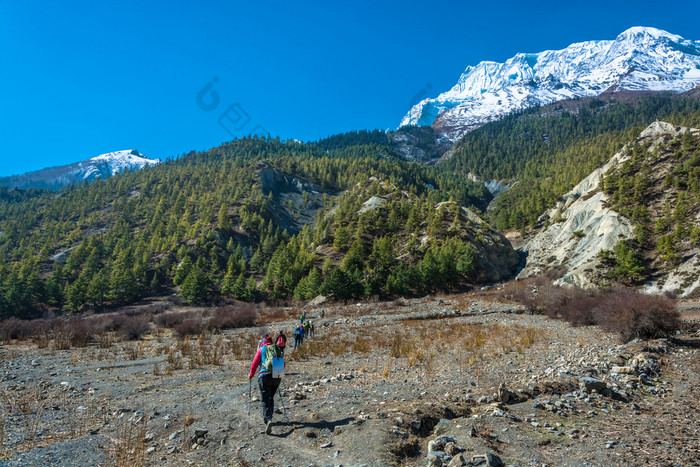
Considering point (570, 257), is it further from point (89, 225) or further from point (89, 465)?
point (89, 225)

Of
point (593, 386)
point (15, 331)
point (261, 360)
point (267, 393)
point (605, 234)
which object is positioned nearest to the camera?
point (267, 393)

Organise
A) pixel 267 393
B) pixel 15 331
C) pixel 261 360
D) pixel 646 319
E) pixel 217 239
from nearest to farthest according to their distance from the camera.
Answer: pixel 267 393 → pixel 261 360 → pixel 646 319 → pixel 15 331 → pixel 217 239

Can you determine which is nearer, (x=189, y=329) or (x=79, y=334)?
(x=79, y=334)

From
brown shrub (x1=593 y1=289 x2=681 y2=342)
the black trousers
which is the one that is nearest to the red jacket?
the black trousers

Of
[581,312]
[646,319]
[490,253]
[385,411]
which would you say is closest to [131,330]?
[385,411]

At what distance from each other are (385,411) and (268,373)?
286 centimetres

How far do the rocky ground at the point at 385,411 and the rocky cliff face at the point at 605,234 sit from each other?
37.3 m

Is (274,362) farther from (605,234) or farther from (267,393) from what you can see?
(605,234)

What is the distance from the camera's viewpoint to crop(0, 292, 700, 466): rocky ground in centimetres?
577

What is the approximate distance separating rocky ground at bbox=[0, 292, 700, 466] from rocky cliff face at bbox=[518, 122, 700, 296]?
1468 inches

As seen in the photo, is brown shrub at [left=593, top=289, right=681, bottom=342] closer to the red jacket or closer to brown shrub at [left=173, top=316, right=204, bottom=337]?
the red jacket

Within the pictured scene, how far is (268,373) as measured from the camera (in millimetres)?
7750

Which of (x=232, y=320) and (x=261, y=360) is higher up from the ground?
(x=261, y=360)

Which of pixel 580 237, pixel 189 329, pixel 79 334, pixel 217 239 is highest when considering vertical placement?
pixel 217 239
